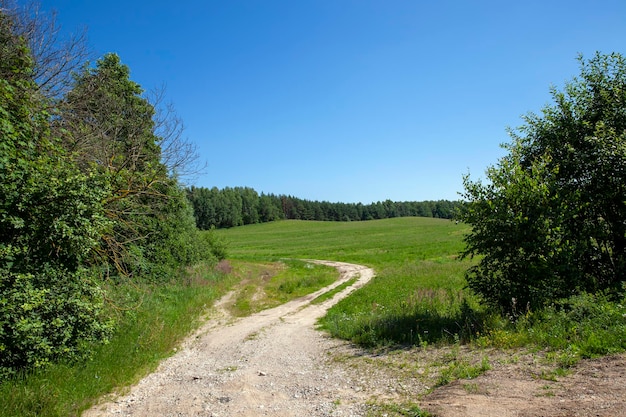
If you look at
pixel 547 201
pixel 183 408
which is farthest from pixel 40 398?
pixel 547 201

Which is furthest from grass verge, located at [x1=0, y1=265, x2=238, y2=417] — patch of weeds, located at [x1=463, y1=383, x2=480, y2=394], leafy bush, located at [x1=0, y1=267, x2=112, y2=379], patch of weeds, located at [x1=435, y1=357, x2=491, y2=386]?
patch of weeds, located at [x1=463, y1=383, x2=480, y2=394]

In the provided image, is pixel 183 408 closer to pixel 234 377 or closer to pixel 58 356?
pixel 234 377

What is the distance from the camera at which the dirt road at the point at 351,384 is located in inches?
236

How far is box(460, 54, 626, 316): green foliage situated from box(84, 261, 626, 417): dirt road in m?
2.89

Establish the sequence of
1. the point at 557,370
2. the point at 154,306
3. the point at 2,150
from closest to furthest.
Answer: the point at 557,370, the point at 2,150, the point at 154,306

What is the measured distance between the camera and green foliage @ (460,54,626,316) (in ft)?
33.5

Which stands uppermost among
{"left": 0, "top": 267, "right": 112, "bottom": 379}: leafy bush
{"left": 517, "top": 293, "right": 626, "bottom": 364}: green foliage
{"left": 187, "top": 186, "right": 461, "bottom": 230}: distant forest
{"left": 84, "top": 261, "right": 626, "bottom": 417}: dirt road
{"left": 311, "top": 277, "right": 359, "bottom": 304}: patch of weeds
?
{"left": 187, "top": 186, "right": 461, "bottom": 230}: distant forest

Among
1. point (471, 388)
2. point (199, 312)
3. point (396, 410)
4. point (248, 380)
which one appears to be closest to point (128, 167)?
point (199, 312)

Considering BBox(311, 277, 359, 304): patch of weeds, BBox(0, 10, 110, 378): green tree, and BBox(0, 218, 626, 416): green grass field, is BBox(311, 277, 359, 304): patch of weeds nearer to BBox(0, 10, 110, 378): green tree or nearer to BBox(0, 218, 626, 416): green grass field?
BBox(0, 218, 626, 416): green grass field

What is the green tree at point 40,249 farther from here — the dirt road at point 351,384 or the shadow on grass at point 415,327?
the shadow on grass at point 415,327

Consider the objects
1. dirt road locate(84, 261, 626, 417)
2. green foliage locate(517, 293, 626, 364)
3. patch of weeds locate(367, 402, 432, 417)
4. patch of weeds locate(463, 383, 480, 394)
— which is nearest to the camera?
dirt road locate(84, 261, 626, 417)

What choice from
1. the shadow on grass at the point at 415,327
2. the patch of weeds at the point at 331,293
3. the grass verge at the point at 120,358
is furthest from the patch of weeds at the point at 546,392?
the patch of weeds at the point at 331,293

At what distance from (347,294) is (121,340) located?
43.8 ft

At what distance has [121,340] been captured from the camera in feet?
35.8
